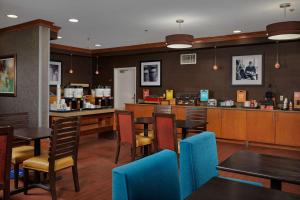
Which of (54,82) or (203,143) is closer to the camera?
(203,143)

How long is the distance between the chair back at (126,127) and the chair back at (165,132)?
17.6 inches

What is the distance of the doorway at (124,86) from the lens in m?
8.63

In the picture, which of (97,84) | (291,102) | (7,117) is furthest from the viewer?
(97,84)

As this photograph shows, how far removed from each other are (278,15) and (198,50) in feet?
9.08

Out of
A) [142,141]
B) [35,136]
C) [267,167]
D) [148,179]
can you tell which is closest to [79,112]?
[142,141]

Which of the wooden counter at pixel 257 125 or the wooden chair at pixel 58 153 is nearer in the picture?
the wooden chair at pixel 58 153

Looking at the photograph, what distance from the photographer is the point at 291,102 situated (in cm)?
594

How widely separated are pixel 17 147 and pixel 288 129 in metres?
5.13

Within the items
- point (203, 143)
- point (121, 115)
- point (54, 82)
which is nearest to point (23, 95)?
point (121, 115)

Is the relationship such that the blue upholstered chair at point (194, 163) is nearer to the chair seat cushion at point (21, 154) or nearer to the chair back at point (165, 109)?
the chair seat cushion at point (21, 154)

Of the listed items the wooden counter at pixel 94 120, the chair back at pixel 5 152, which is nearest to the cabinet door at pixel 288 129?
the wooden counter at pixel 94 120

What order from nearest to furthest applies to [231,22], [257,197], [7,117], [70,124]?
[257,197] → [70,124] → [7,117] → [231,22]

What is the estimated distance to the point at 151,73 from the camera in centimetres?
809

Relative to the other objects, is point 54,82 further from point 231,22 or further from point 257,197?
point 257,197
